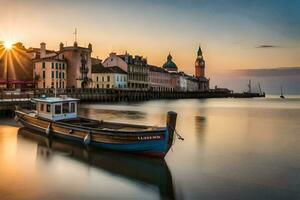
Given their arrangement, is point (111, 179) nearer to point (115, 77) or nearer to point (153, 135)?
point (153, 135)

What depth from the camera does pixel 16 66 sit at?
90.9 m

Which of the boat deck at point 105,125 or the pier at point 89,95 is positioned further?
the pier at point 89,95

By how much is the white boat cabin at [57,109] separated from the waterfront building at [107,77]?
3231 inches

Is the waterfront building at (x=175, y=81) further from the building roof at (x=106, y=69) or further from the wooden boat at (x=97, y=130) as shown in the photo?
the wooden boat at (x=97, y=130)

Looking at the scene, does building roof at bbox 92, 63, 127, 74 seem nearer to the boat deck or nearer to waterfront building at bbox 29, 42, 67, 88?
waterfront building at bbox 29, 42, 67, 88

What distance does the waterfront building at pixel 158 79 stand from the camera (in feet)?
473

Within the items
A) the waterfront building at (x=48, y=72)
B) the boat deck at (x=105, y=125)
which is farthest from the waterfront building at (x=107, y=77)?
the boat deck at (x=105, y=125)

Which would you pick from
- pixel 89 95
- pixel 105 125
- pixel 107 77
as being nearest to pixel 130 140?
pixel 105 125

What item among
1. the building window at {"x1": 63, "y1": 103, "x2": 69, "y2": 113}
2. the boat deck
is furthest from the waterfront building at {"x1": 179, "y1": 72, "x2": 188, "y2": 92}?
the boat deck

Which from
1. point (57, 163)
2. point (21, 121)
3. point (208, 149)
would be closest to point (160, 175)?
point (57, 163)

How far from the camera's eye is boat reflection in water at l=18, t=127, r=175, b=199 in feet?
52.0

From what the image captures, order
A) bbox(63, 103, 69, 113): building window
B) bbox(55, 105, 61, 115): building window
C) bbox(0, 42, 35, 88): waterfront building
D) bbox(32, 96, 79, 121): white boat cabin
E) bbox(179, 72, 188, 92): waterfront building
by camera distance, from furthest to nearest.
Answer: bbox(179, 72, 188, 92): waterfront building, bbox(0, 42, 35, 88): waterfront building, bbox(63, 103, 69, 113): building window, bbox(55, 105, 61, 115): building window, bbox(32, 96, 79, 121): white boat cabin

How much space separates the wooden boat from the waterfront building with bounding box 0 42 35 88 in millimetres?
59414

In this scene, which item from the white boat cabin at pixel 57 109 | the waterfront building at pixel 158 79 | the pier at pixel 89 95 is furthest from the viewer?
the waterfront building at pixel 158 79
